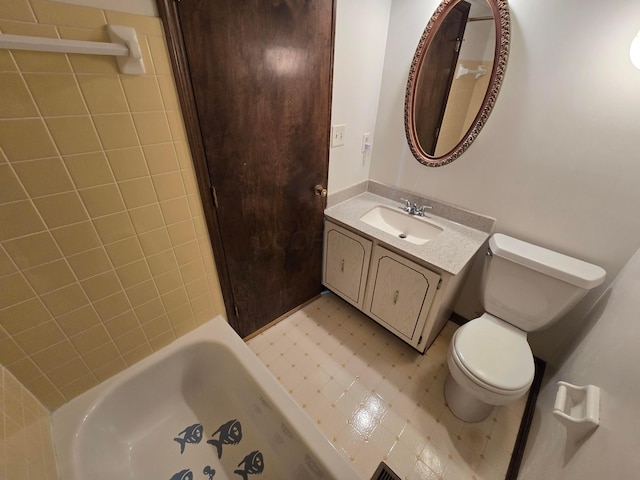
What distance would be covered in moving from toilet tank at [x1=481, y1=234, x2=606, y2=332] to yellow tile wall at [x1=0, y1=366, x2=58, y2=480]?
73.4 inches

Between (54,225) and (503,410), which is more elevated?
(54,225)

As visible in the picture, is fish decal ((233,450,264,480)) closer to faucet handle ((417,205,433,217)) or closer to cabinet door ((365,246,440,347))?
cabinet door ((365,246,440,347))

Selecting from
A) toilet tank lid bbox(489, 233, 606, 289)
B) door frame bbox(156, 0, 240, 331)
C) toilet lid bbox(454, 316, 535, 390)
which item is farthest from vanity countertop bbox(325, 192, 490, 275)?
door frame bbox(156, 0, 240, 331)

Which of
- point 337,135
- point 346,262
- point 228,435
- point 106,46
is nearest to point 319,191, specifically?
point 337,135

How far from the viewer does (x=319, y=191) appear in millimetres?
1546

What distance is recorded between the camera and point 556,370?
4.42ft

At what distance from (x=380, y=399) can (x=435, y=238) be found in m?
0.95

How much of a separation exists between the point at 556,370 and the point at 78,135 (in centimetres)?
229

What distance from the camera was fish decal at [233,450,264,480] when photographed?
108 cm

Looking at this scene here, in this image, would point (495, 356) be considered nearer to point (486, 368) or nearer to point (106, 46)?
point (486, 368)

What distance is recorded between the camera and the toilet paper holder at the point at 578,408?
71 centimetres

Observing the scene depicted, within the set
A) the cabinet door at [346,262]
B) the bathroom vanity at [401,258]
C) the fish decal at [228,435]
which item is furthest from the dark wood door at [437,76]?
the fish decal at [228,435]

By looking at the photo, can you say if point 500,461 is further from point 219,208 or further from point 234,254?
point 219,208

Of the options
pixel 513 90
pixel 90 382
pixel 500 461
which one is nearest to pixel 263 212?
pixel 90 382
